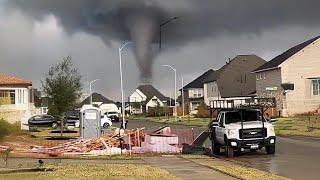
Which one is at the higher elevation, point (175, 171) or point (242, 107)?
point (242, 107)

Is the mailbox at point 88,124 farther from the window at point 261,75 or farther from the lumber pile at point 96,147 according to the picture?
the window at point 261,75

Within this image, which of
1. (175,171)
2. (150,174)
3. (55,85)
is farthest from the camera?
(55,85)

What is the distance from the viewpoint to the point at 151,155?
1043 inches

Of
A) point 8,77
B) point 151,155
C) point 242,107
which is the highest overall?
point 8,77

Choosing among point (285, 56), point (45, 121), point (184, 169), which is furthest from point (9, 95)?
point (184, 169)

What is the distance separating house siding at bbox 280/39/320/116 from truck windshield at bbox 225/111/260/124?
4469 cm

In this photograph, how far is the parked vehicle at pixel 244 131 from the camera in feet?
86.2

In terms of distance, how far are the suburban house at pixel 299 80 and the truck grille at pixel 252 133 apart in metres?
45.6

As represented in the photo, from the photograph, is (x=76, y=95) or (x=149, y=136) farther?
(x=76, y=95)

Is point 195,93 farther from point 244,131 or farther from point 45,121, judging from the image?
point 244,131

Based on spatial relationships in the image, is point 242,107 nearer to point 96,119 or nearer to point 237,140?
point 237,140

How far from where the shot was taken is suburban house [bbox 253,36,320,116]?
7138 cm

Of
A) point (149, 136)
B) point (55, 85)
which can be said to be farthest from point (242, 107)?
point (55, 85)

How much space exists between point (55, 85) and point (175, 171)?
38.9 metres
